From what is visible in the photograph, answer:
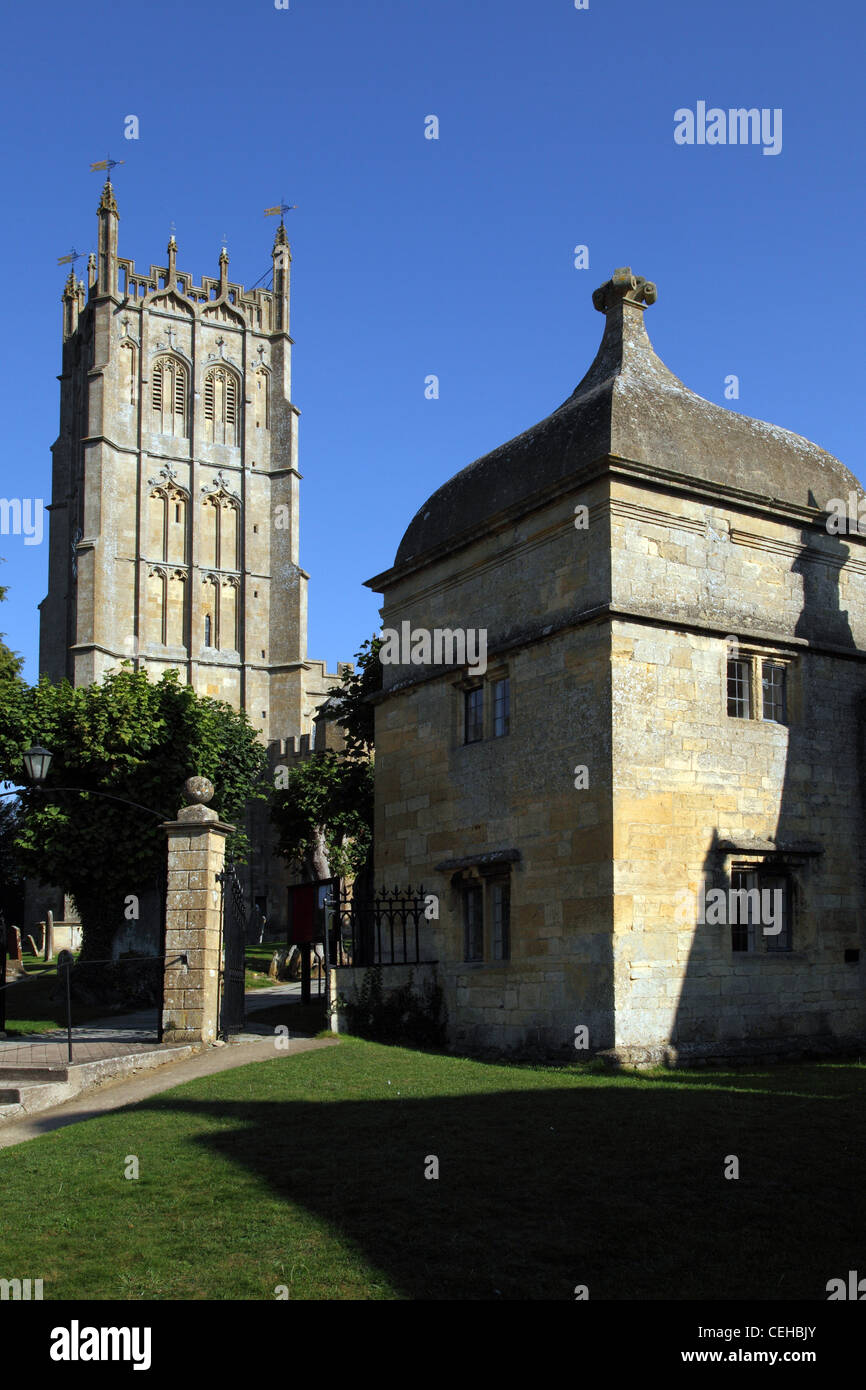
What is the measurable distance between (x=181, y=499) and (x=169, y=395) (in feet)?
21.1

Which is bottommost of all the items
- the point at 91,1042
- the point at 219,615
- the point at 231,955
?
the point at 91,1042

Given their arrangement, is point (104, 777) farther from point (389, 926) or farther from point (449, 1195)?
A: point (449, 1195)

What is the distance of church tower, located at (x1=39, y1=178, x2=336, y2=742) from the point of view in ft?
226

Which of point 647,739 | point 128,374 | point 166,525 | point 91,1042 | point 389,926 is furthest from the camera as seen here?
point 128,374

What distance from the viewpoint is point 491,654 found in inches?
683

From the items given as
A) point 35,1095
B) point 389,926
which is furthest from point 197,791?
point 35,1095

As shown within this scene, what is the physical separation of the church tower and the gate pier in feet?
171

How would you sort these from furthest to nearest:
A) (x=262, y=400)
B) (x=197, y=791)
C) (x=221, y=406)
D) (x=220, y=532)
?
(x=262, y=400) → (x=221, y=406) → (x=220, y=532) → (x=197, y=791)

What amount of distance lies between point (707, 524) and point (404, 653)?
5.71 metres

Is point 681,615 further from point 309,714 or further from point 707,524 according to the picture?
point 309,714

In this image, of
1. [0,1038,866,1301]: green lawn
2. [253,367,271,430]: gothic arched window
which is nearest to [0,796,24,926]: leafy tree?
[253,367,271,430]: gothic arched window

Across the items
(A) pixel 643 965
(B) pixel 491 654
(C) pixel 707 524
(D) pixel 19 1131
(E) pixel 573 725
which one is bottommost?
(D) pixel 19 1131

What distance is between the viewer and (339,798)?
27750 mm
